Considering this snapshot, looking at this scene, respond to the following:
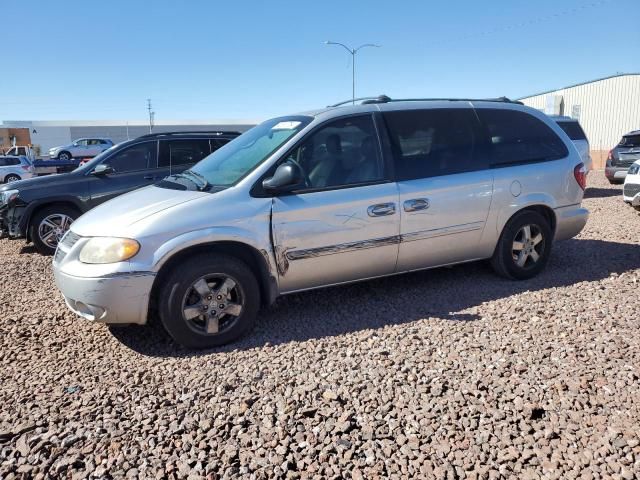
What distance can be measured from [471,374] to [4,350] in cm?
355

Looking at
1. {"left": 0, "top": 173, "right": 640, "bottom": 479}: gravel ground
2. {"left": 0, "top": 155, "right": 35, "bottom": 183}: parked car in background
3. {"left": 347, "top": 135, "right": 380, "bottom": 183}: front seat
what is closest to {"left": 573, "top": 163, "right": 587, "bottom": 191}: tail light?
{"left": 0, "top": 173, "right": 640, "bottom": 479}: gravel ground

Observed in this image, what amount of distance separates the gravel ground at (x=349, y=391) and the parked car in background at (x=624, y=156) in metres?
10.6

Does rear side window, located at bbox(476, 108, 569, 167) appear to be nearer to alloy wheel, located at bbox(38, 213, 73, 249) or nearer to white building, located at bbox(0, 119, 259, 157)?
alloy wheel, located at bbox(38, 213, 73, 249)

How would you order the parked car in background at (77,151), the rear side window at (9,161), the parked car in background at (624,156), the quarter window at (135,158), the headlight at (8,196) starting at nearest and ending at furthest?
the headlight at (8,196), the quarter window at (135,158), the parked car in background at (624,156), the rear side window at (9,161), the parked car in background at (77,151)

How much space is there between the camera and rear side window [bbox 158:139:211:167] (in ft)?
26.9

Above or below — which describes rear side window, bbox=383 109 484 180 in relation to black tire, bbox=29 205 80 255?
above

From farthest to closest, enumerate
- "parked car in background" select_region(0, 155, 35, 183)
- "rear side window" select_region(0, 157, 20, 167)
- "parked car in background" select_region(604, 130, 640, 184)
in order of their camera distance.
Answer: "rear side window" select_region(0, 157, 20, 167), "parked car in background" select_region(0, 155, 35, 183), "parked car in background" select_region(604, 130, 640, 184)

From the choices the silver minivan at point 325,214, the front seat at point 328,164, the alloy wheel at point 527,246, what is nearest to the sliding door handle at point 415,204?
the silver minivan at point 325,214

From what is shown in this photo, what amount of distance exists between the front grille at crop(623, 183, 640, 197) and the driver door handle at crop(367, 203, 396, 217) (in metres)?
7.06

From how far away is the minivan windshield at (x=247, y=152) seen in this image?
4.25 meters

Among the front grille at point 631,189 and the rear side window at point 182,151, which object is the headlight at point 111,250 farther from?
the front grille at point 631,189

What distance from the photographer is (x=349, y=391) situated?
3170 mm

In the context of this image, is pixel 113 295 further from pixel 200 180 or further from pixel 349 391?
pixel 349 391

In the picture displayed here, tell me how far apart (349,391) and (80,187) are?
6209 millimetres
